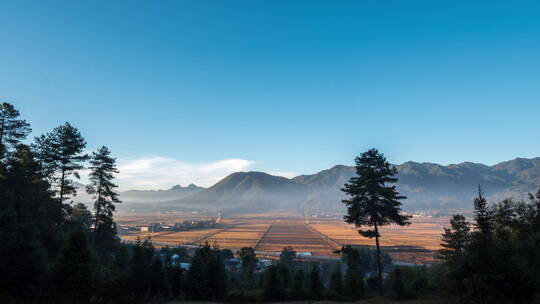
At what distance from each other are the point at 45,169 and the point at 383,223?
122 ft

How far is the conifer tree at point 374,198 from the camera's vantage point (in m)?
25.1

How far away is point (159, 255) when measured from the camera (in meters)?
30.7

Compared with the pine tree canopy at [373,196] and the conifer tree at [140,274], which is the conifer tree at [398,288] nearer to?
the pine tree canopy at [373,196]

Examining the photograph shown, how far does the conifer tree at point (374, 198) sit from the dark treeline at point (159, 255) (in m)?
0.09

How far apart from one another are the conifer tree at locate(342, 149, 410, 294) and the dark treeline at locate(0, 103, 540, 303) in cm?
9

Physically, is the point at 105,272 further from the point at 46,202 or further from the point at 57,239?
the point at 46,202

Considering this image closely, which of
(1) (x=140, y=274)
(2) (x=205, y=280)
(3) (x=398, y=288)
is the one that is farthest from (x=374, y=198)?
(1) (x=140, y=274)

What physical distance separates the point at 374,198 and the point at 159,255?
75.5 ft

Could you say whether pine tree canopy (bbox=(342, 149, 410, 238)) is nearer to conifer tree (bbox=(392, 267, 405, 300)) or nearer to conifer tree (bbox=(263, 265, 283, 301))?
conifer tree (bbox=(392, 267, 405, 300))

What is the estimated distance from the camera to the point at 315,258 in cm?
9231

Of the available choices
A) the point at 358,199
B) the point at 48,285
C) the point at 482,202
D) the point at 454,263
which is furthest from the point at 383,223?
the point at 48,285

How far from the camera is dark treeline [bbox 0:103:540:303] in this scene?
13.6 m

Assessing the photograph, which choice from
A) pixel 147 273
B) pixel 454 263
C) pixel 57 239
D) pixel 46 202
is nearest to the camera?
pixel 454 263

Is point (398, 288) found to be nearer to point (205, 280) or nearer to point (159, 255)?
point (205, 280)
